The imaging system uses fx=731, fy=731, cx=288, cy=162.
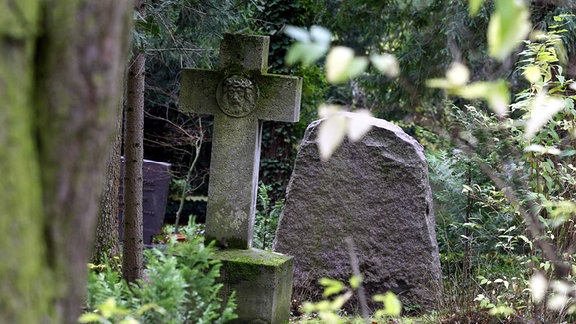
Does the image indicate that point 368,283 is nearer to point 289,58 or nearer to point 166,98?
point 289,58

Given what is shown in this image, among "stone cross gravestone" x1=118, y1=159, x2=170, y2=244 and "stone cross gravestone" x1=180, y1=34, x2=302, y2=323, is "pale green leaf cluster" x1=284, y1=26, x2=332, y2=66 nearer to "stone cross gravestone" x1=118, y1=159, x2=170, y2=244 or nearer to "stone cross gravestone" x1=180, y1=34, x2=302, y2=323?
"stone cross gravestone" x1=180, y1=34, x2=302, y2=323

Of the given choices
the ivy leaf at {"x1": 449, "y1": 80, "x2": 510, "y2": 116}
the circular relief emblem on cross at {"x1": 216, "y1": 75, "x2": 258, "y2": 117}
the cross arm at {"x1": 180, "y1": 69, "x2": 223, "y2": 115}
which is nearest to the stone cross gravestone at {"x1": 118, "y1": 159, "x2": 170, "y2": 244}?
the cross arm at {"x1": 180, "y1": 69, "x2": 223, "y2": 115}

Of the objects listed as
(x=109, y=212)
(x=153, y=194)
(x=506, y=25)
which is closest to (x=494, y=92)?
(x=506, y=25)

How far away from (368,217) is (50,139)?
5543mm

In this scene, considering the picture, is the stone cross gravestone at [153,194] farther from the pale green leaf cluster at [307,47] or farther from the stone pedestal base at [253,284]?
the pale green leaf cluster at [307,47]

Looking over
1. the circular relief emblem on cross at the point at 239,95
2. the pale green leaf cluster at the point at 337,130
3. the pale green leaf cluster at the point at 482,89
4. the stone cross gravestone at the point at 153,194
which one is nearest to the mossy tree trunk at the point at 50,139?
the pale green leaf cluster at the point at 337,130

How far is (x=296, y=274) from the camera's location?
7133 millimetres

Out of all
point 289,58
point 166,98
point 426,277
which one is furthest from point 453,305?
point 166,98

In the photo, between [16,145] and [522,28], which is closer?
[522,28]

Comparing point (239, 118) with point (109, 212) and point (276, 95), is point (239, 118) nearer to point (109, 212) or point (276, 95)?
point (276, 95)

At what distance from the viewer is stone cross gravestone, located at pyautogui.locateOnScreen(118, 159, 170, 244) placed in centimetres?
1185

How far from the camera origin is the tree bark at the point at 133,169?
5.54m

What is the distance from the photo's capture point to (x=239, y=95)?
17.7 ft

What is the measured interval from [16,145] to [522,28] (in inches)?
43.1
